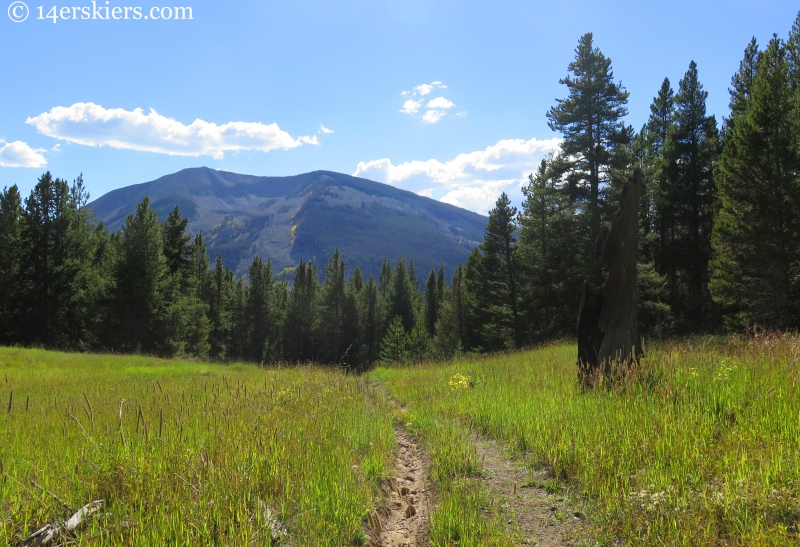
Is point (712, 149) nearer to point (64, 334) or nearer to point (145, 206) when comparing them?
point (145, 206)

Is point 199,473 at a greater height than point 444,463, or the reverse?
point 199,473

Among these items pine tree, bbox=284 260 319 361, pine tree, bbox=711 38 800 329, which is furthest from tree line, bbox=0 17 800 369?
pine tree, bbox=284 260 319 361

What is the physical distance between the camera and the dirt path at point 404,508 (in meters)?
3.56

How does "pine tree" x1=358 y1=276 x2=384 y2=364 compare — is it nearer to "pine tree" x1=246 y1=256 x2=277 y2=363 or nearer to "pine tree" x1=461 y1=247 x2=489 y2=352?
"pine tree" x1=246 y1=256 x2=277 y2=363

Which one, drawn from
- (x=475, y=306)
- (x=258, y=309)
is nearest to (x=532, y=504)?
(x=475, y=306)

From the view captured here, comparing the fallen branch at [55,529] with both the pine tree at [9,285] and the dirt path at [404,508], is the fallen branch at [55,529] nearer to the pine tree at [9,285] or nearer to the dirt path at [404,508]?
the dirt path at [404,508]

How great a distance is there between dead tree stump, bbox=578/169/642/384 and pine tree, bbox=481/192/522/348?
917 inches

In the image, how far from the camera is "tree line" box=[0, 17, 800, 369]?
16.5 m

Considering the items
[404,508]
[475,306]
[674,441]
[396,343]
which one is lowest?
[396,343]

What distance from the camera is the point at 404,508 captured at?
418 centimetres

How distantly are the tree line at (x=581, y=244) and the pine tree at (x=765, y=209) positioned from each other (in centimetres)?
5

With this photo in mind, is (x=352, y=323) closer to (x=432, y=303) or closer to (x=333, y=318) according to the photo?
(x=333, y=318)

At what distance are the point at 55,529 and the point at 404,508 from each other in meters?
2.79

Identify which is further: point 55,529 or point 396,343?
point 396,343
